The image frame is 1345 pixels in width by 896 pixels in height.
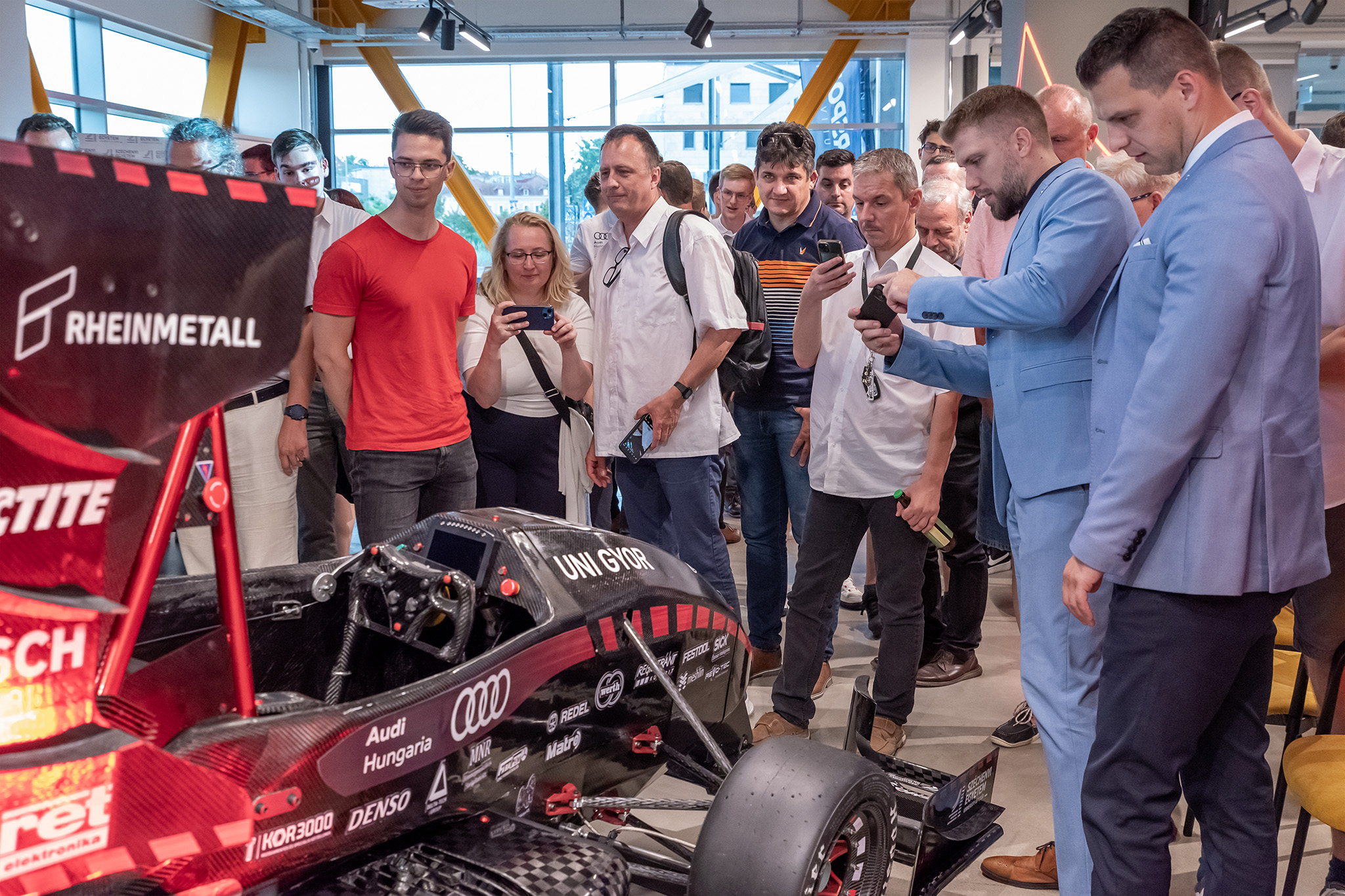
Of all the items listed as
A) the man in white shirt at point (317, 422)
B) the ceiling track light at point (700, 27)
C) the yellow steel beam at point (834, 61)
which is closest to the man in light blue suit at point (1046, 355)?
the man in white shirt at point (317, 422)

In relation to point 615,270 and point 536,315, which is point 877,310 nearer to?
point 536,315

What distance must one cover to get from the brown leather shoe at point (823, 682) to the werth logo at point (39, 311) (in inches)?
117

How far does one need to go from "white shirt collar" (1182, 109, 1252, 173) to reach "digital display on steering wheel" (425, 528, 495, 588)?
1396mm

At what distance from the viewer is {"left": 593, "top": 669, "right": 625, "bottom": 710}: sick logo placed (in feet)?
6.53

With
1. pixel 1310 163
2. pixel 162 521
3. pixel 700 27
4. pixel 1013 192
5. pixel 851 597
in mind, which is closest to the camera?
pixel 162 521

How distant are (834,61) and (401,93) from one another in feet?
17.9

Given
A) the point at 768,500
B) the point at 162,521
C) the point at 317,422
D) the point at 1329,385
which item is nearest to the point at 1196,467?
the point at 1329,385

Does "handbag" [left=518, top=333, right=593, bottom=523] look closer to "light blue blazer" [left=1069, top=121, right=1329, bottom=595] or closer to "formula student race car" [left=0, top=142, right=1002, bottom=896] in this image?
"formula student race car" [left=0, top=142, right=1002, bottom=896]

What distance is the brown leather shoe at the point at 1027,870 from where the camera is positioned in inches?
97.9

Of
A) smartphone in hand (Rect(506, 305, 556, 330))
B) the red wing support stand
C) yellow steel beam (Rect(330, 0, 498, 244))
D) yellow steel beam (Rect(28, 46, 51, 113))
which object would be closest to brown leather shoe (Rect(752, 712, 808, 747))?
smartphone in hand (Rect(506, 305, 556, 330))

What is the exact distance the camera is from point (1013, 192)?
2.22 m

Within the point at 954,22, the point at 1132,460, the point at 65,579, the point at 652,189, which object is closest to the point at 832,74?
the point at 954,22

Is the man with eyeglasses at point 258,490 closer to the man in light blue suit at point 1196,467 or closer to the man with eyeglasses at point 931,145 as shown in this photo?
the man in light blue suit at point 1196,467

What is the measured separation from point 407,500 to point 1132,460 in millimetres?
2168
